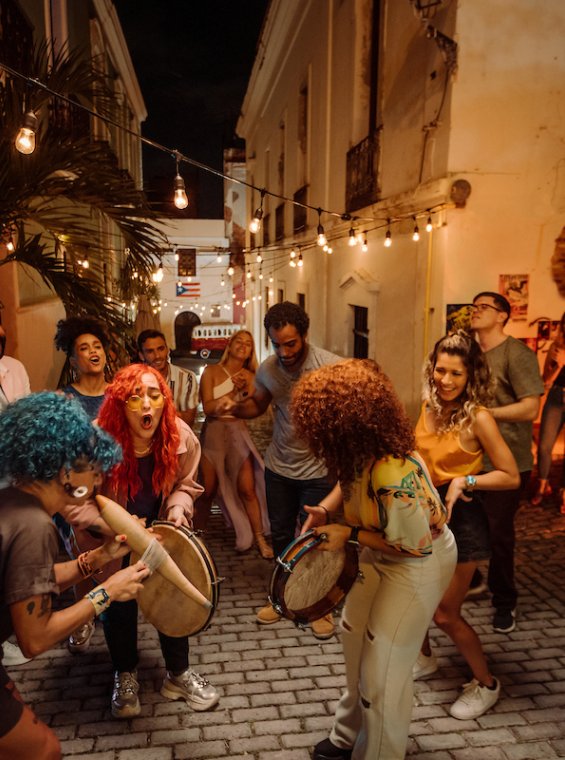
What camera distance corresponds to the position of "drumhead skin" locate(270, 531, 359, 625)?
244cm

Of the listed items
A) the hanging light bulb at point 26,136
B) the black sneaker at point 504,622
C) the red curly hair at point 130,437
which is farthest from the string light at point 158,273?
the black sneaker at point 504,622

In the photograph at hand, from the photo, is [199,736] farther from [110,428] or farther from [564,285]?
[564,285]

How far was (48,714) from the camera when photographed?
308 centimetres

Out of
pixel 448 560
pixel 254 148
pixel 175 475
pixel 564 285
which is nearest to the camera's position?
pixel 448 560

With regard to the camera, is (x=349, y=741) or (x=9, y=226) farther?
(x=9, y=226)

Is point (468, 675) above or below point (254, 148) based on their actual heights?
below

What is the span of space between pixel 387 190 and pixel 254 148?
17.4m

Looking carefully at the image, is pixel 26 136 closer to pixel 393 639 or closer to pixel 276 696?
pixel 393 639

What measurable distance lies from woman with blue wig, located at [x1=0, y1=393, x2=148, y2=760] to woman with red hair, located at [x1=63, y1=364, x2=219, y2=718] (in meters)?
0.89

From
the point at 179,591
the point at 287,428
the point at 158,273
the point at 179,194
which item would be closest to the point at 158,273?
the point at 158,273

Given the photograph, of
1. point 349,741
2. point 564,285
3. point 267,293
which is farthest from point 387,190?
point 267,293

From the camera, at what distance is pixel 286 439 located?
4.03 m

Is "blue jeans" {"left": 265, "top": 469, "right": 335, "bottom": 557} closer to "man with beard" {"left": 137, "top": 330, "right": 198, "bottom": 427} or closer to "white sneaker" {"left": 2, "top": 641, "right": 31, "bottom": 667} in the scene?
Result: "man with beard" {"left": 137, "top": 330, "right": 198, "bottom": 427}

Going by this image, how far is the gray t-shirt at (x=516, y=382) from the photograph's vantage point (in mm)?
3875
